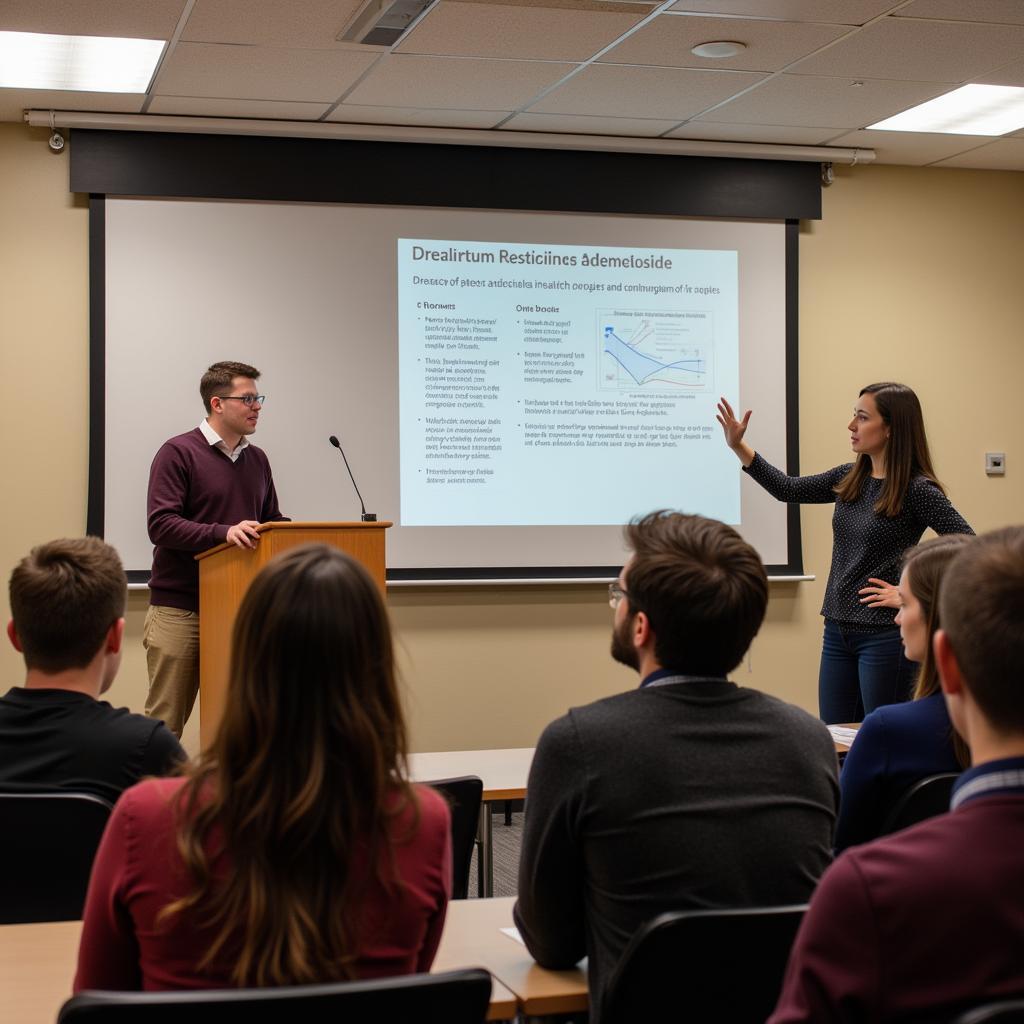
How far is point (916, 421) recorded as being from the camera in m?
4.41

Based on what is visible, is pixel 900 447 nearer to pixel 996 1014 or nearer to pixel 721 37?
pixel 721 37

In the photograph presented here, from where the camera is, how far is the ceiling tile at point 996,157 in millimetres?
6117

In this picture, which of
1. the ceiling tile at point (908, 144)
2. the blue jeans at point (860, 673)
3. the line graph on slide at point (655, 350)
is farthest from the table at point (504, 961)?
the ceiling tile at point (908, 144)

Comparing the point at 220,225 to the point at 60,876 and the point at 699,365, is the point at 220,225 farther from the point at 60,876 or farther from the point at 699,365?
the point at 60,876

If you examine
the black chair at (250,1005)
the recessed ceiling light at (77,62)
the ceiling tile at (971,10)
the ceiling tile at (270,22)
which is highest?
the ceiling tile at (971,10)

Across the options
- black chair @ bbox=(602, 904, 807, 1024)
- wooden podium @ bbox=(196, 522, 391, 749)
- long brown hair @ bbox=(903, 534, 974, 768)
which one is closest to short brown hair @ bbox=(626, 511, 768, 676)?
black chair @ bbox=(602, 904, 807, 1024)

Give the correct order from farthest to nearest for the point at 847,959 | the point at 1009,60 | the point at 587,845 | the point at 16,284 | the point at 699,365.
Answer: the point at 699,365
the point at 16,284
the point at 1009,60
the point at 587,845
the point at 847,959

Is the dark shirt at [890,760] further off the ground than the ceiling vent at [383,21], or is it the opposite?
the ceiling vent at [383,21]

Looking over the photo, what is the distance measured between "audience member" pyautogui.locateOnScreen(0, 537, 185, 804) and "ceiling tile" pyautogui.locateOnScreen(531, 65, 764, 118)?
3.50 meters

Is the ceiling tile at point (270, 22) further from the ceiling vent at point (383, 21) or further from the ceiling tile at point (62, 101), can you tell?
the ceiling tile at point (62, 101)

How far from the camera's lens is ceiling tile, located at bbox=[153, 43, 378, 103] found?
15.3 feet

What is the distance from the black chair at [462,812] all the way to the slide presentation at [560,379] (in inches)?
129

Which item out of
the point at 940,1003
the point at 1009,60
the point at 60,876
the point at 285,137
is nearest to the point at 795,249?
the point at 1009,60

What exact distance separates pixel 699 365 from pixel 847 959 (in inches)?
203
